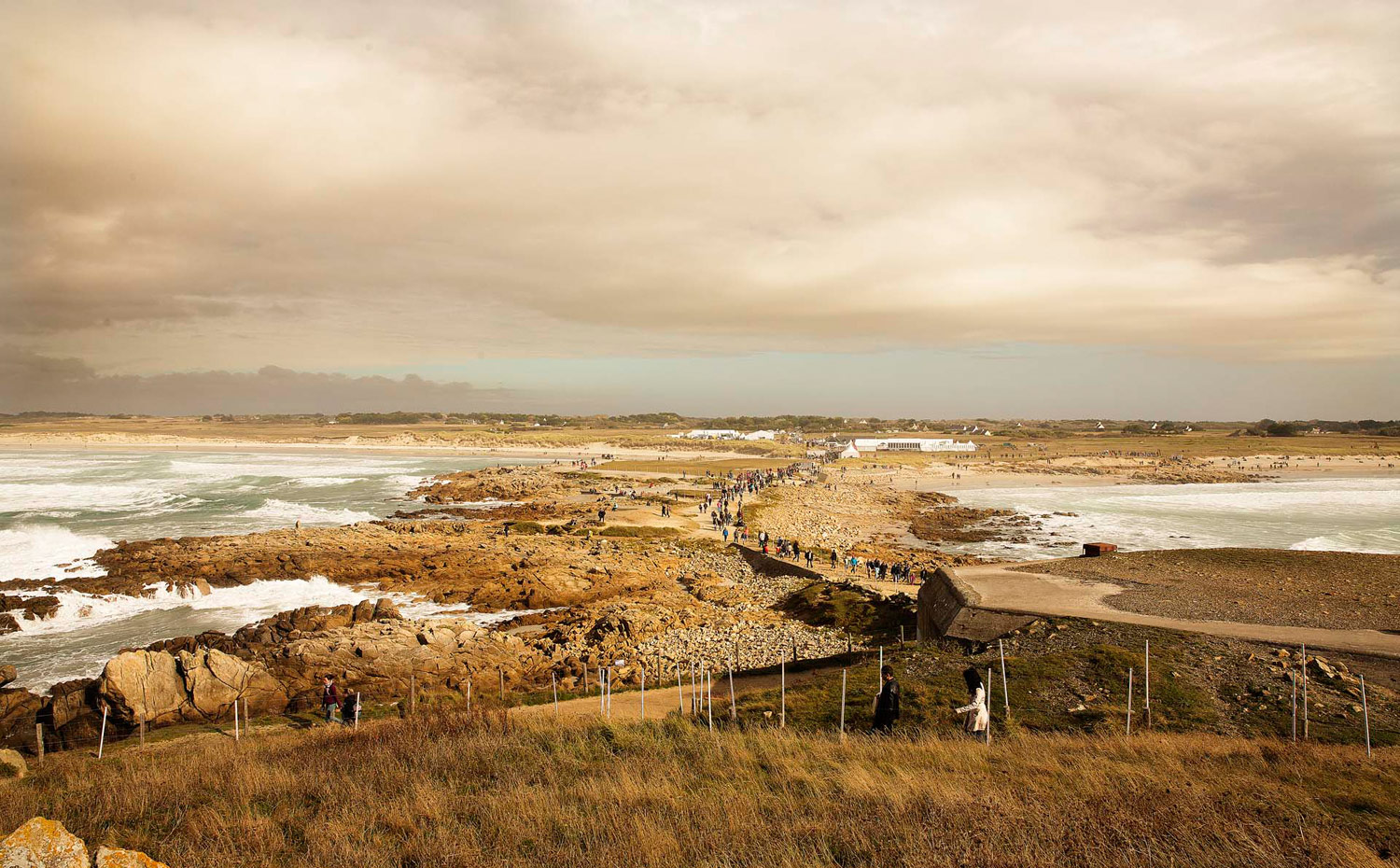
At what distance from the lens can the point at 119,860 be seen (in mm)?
4625

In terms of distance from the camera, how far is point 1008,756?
845cm

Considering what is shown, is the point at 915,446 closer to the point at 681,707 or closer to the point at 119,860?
the point at 681,707

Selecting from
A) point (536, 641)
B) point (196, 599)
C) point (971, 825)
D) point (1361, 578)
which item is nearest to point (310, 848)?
point (971, 825)

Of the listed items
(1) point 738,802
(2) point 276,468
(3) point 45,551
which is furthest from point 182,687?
(2) point 276,468

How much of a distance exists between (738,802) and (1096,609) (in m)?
13.4

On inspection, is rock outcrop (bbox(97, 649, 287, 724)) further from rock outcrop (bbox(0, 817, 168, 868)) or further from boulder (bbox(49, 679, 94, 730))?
rock outcrop (bbox(0, 817, 168, 868))

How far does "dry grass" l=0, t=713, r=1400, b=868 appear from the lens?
5508mm

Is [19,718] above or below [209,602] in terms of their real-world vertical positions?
above

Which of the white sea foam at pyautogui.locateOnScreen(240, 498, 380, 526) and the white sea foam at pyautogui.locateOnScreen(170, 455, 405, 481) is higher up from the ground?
the white sea foam at pyautogui.locateOnScreen(170, 455, 405, 481)

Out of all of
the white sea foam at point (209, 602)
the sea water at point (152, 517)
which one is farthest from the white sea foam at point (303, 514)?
the white sea foam at point (209, 602)

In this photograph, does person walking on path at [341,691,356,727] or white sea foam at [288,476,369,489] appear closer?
person walking on path at [341,691,356,727]

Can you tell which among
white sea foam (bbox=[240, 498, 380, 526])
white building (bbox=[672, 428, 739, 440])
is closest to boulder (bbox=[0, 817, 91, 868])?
white sea foam (bbox=[240, 498, 380, 526])

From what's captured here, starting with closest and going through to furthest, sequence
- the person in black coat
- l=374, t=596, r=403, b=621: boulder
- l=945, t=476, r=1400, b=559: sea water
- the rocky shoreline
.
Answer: the person in black coat, the rocky shoreline, l=374, t=596, r=403, b=621: boulder, l=945, t=476, r=1400, b=559: sea water

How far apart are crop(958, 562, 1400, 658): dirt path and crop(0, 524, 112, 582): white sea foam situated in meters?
36.2
